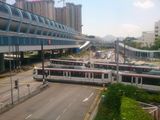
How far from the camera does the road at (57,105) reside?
31.6 metres

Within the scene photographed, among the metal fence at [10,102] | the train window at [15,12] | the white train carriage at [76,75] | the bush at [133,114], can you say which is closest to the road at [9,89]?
the metal fence at [10,102]

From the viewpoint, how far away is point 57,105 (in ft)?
120

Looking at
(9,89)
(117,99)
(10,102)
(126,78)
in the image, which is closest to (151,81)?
(126,78)

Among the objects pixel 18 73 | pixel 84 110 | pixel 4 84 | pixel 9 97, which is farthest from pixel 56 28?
pixel 84 110

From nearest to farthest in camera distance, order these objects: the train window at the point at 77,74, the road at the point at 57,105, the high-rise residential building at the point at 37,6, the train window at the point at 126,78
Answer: the road at the point at 57,105 → the train window at the point at 126,78 → the train window at the point at 77,74 → the high-rise residential building at the point at 37,6

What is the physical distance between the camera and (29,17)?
8756cm

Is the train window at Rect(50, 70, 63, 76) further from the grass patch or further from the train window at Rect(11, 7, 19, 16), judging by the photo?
the train window at Rect(11, 7, 19, 16)

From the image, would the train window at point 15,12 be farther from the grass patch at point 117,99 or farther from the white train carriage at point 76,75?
the grass patch at point 117,99

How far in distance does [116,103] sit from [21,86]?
24891mm

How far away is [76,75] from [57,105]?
17.4 metres

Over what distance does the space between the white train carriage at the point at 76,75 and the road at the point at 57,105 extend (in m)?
2.38

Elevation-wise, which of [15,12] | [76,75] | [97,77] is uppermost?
[15,12]

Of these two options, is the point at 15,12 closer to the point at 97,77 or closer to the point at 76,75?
the point at 76,75

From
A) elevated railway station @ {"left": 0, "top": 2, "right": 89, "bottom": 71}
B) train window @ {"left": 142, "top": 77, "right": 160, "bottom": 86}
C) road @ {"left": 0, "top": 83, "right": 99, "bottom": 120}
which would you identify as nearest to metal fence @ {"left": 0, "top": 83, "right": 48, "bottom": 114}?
road @ {"left": 0, "top": 83, "right": 99, "bottom": 120}
